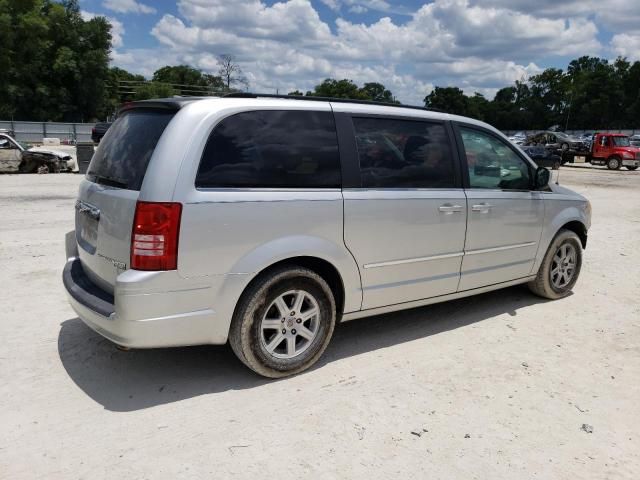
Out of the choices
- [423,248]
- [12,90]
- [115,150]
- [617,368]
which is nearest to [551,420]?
[617,368]

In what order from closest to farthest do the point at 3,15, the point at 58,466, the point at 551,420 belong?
the point at 58,466, the point at 551,420, the point at 3,15

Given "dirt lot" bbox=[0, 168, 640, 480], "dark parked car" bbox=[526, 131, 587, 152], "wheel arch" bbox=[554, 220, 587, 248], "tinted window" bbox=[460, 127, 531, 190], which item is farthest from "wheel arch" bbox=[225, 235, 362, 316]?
"dark parked car" bbox=[526, 131, 587, 152]

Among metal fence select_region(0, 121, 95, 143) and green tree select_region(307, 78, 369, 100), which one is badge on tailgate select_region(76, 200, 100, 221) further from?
green tree select_region(307, 78, 369, 100)

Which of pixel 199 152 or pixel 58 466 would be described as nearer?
pixel 58 466

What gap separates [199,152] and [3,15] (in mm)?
69950

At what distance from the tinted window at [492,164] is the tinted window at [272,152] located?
1.50m

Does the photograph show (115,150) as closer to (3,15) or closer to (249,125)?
(249,125)

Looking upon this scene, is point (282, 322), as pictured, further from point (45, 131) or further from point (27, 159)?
point (45, 131)

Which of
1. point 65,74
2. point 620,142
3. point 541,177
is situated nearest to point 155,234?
point 541,177

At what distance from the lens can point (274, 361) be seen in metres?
3.59

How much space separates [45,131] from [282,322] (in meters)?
52.4

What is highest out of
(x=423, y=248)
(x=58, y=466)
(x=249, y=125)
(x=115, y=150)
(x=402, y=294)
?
(x=249, y=125)

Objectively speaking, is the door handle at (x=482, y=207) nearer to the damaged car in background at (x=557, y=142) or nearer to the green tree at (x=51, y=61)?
the damaged car in background at (x=557, y=142)

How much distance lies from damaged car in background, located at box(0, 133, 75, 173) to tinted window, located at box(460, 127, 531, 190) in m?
17.0
